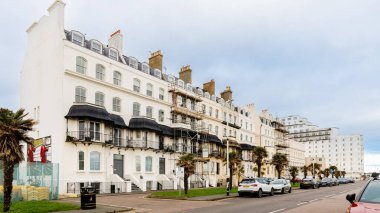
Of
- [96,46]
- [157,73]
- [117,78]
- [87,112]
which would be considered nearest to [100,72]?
[117,78]

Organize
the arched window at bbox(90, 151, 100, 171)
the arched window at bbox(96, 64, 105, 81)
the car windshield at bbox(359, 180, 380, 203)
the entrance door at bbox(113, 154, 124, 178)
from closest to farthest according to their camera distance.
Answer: the car windshield at bbox(359, 180, 380, 203), the arched window at bbox(90, 151, 100, 171), the arched window at bbox(96, 64, 105, 81), the entrance door at bbox(113, 154, 124, 178)

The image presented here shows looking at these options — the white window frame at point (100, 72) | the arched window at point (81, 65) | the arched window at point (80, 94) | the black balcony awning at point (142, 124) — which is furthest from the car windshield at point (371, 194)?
the black balcony awning at point (142, 124)

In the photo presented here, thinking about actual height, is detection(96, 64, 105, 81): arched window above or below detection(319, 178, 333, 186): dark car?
above

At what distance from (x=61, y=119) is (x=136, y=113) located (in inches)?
423

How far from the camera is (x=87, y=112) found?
111 feet

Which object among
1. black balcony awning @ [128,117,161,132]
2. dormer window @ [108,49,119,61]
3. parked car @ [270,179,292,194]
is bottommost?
parked car @ [270,179,292,194]

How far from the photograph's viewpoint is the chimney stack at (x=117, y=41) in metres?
44.6

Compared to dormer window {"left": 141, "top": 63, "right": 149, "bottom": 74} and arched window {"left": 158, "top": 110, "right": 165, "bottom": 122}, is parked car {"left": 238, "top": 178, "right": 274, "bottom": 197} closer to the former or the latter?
arched window {"left": 158, "top": 110, "right": 165, "bottom": 122}

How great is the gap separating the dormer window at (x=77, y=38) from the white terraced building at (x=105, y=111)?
9 cm

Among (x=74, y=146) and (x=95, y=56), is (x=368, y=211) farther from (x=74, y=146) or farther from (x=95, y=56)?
(x=95, y=56)

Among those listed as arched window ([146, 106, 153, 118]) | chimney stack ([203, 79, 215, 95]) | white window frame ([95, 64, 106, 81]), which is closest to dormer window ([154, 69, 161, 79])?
arched window ([146, 106, 153, 118])

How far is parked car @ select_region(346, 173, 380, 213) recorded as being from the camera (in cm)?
720

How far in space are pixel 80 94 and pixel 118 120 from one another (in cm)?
504

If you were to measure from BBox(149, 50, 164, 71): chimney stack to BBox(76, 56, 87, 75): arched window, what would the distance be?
14214 mm
